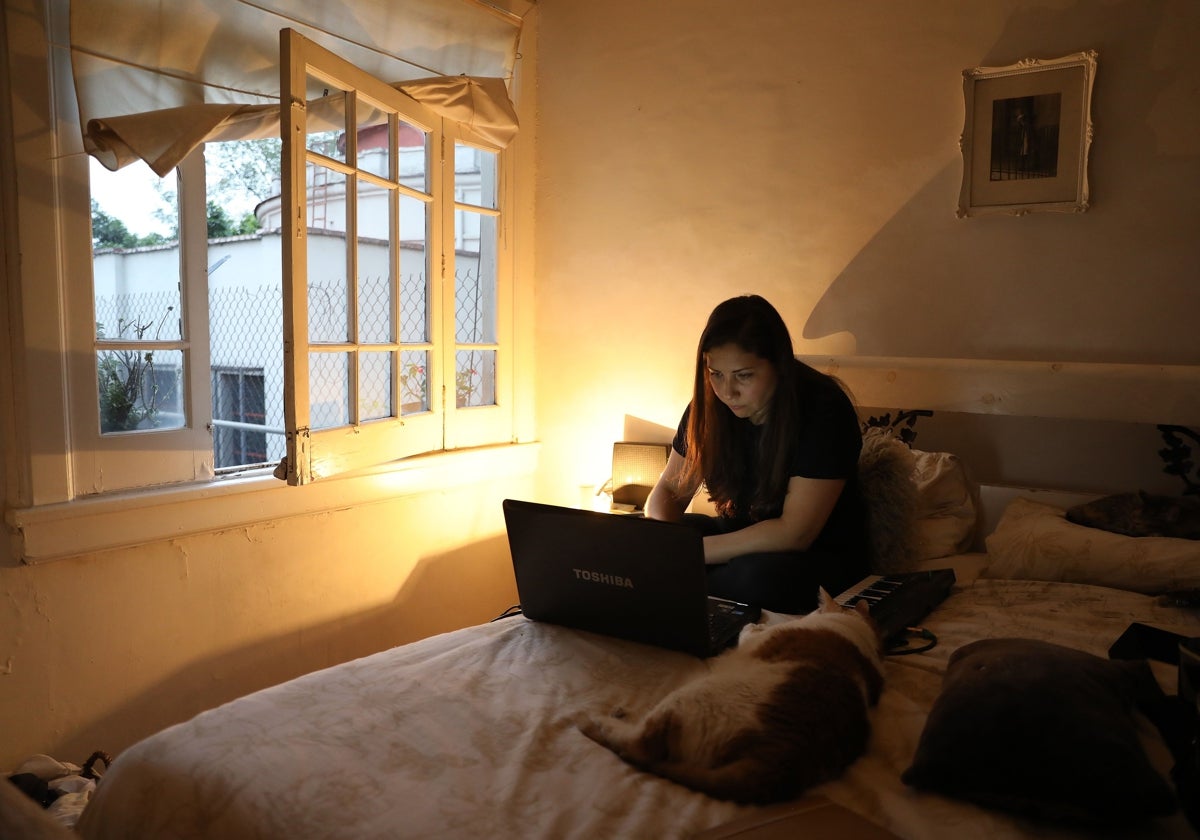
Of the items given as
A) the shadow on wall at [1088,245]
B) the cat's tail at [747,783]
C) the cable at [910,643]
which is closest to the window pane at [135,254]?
the cat's tail at [747,783]

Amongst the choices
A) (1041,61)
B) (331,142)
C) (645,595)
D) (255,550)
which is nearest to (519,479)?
(255,550)

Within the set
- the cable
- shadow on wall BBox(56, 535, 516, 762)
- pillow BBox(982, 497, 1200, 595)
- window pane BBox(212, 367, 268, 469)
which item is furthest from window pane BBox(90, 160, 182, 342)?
window pane BBox(212, 367, 268, 469)

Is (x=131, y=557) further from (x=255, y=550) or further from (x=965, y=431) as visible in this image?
(x=965, y=431)

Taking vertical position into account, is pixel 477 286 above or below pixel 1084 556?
above

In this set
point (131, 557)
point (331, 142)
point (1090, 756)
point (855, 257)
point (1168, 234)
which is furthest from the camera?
point (855, 257)

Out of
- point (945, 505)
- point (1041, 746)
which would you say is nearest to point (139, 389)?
point (1041, 746)

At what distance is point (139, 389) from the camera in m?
2.21

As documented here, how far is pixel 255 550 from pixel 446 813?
1.57 m

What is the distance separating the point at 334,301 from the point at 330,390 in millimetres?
328

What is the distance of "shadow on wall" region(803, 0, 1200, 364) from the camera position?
238 centimetres

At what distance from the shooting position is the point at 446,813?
106 cm

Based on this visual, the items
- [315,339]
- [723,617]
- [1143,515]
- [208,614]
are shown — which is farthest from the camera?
[315,339]

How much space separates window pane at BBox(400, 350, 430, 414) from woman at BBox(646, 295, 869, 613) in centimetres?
103

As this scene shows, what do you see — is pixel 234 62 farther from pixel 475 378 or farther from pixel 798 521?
pixel 798 521
